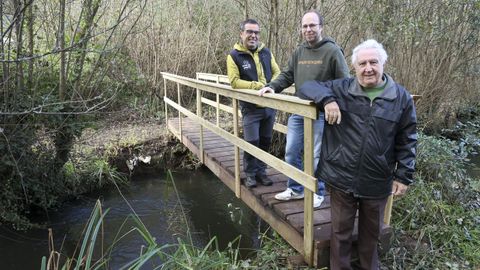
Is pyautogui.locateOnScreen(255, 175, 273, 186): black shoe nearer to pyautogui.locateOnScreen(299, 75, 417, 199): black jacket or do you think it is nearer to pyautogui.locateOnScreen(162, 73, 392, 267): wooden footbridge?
pyautogui.locateOnScreen(162, 73, 392, 267): wooden footbridge

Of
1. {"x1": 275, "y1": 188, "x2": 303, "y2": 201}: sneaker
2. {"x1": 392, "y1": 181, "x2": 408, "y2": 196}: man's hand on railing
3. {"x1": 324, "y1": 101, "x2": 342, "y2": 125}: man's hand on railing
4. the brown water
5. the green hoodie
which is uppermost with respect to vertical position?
the green hoodie

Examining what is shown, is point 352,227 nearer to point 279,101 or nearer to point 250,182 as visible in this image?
point 279,101

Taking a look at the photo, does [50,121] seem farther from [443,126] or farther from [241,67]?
[443,126]

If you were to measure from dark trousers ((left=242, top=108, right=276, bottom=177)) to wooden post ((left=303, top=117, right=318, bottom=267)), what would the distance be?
1076 mm

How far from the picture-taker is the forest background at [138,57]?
5082 millimetres

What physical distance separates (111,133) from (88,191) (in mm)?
1902

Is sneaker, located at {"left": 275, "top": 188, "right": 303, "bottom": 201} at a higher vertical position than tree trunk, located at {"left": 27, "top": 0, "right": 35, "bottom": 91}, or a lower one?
lower

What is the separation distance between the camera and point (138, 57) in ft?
32.2

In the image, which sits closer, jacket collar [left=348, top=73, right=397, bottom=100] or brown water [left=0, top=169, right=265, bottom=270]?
jacket collar [left=348, top=73, right=397, bottom=100]

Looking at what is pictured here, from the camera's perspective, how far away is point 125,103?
985 centimetres

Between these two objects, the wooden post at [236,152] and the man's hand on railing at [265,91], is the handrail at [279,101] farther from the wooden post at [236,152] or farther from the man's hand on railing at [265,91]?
the wooden post at [236,152]

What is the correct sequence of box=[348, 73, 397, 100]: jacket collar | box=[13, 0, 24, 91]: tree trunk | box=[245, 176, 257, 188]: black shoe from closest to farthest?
1. box=[348, 73, 397, 100]: jacket collar
2. box=[245, 176, 257, 188]: black shoe
3. box=[13, 0, 24, 91]: tree trunk

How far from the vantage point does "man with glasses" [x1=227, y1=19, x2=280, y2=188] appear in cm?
374

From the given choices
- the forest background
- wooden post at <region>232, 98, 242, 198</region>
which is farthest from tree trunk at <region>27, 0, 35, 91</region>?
wooden post at <region>232, 98, 242, 198</region>
